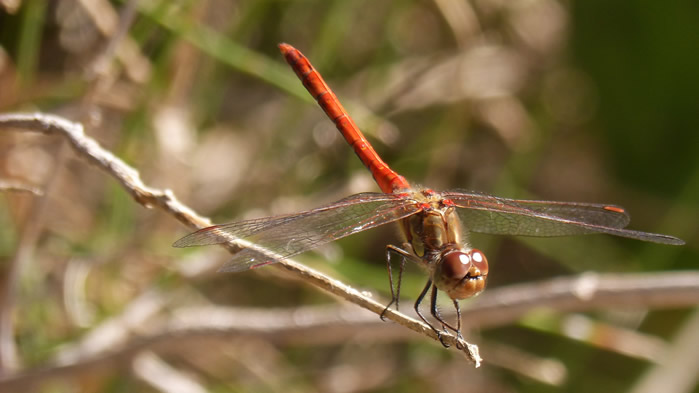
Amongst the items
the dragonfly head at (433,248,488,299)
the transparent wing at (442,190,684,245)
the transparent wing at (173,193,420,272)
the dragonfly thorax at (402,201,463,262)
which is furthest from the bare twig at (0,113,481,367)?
the transparent wing at (442,190,684,245)

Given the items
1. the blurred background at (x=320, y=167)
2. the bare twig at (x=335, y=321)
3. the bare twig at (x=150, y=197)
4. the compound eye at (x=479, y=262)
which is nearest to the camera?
the bare twig at (x=150, y=197)

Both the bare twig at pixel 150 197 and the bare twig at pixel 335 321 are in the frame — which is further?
the bare twig at pixel 335 321

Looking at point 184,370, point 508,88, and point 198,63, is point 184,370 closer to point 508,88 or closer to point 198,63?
point 198,63

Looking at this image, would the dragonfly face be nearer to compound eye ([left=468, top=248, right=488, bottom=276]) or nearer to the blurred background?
compound eye ([left=468, top=248, right=488, bottom=276])

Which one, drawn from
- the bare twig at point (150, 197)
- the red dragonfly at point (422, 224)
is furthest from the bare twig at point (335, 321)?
the bare twig at point (150, 197)

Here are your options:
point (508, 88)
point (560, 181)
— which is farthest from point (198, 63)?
point (560, 181)

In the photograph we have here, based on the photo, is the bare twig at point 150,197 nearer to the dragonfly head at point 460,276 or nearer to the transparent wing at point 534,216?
the dragonfly head at point 460,276

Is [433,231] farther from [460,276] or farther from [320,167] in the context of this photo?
[320,167]
